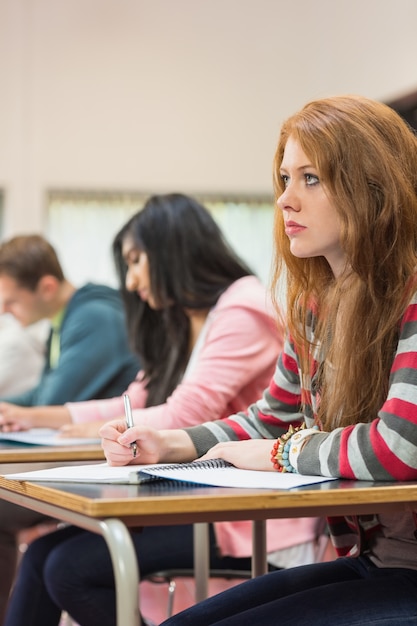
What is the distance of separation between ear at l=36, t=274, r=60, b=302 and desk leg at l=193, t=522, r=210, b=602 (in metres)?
1.65

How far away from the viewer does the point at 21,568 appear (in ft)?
5.89

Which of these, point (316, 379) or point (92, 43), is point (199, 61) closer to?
point (92, 43)

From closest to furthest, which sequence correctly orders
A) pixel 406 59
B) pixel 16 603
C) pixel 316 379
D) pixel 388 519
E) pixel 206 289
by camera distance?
pixel 388 519
pixel 316 379
pixel 16 603
pixel 206 289
pixel 406 59

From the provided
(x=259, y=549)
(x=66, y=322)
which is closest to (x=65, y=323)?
(x=66, y=322)

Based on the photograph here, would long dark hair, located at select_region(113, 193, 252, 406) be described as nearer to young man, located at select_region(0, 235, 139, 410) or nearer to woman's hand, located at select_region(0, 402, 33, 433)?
woman's hand, located at select_region(0, 402, 33, 433)

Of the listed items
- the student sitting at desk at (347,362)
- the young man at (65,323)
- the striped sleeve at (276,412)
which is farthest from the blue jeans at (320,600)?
the young man at (65,323)

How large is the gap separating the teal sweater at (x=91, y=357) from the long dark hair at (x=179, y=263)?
0.58 m

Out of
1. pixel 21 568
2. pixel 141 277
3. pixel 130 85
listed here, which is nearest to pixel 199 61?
pixel 130 85

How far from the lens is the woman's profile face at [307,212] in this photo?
1288 millimetres

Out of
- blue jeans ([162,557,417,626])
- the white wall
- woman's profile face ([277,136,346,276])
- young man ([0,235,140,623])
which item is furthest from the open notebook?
the white wall

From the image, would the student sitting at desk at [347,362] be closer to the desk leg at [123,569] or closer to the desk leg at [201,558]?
the desk leg at [123,569]

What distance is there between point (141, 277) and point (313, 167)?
1046 mm

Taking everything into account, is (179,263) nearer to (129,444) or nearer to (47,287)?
(129,444)

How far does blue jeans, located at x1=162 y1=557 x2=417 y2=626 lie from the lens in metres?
1.07
